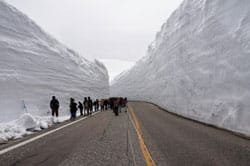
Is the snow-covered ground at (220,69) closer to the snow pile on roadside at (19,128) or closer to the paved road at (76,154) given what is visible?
the paved road at (76,154)

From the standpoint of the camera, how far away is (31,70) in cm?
2255

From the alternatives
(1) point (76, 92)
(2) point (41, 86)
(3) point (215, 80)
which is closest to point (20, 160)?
(3) point (215, 80)

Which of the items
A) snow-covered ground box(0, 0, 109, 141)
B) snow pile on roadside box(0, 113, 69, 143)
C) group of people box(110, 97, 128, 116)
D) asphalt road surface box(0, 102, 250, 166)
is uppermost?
snow-covered ground box(0, 0, 109, 141)

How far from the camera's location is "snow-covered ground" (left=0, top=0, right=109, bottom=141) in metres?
19.4

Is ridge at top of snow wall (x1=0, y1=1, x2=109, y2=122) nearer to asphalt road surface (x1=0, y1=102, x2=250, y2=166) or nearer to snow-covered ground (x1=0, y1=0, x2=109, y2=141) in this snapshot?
snow-covered ground (x1=0, y1=0, x2=109, y2=141)

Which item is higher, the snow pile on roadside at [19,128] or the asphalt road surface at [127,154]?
the snow pile on roadside at [19,128]

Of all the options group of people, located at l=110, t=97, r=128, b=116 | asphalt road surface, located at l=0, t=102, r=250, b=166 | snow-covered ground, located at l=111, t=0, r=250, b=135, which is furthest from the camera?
group of people, located at l=110, t=97, r=128, b=116

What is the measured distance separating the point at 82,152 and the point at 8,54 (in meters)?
21.3

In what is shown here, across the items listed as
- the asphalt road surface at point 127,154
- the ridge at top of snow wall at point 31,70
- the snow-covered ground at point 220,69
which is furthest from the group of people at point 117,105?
the asphalt road surface at point 127,154

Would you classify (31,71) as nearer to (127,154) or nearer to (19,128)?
(19,128)

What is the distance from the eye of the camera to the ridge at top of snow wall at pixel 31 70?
1950 cm

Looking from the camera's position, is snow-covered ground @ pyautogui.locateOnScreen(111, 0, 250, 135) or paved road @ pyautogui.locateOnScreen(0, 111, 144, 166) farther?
snow-covered ground @ pyautogui.locateOnScreen(111, 0, 250, 135)

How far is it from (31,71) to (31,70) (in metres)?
0.16

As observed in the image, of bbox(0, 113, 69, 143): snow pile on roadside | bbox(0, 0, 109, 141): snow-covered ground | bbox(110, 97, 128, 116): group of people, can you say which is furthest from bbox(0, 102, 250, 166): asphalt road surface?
bbox(0, 0, 109, 141): snow-covered ground
